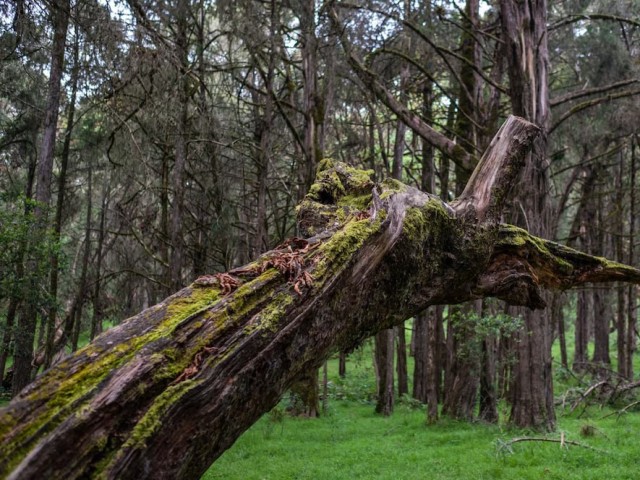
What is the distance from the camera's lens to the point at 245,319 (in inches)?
77.5

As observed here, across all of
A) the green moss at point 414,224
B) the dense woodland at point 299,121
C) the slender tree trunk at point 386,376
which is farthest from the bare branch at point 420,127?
the slender tree trunk at point 386,376

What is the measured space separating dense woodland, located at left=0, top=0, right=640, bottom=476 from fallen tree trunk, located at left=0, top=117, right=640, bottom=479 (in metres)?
3.81

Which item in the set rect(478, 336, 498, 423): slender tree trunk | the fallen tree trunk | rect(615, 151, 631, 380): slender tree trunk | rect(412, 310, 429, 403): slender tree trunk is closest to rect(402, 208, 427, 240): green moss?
the fallen tree trunk

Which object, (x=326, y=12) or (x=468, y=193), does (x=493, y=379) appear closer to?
(x=326, y=12)

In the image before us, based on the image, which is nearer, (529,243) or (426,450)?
(529,243)

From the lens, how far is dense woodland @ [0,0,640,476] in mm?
8156

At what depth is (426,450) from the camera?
10125 millimetres

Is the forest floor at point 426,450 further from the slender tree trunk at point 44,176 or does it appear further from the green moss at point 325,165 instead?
the green moss at point 325,165

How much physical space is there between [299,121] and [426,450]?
1059cm

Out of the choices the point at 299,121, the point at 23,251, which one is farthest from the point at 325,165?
the point at 299,121

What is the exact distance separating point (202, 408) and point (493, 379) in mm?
11833

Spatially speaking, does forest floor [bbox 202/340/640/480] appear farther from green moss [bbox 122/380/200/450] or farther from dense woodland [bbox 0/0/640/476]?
green moss [bbox 122/380/200/450]

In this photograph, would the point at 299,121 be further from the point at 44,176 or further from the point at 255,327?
the point at 255,327

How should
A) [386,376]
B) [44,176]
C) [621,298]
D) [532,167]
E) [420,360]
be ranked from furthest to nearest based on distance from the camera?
[420,360] → [621,298] → [386,376] → [44,176] → [532,167]
